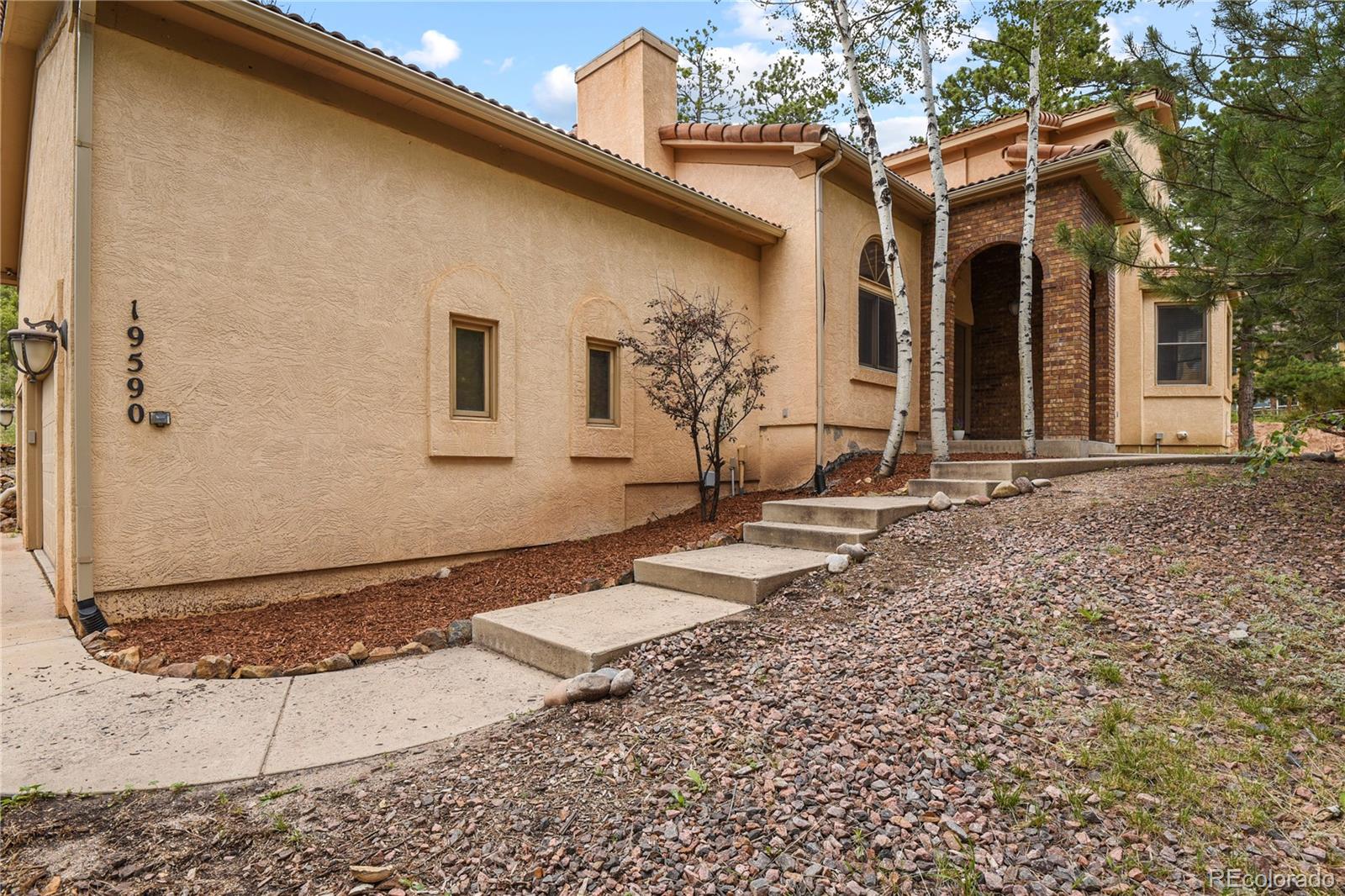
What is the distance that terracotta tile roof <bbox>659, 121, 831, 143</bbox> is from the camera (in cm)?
838

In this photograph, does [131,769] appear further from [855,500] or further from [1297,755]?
[855,500]

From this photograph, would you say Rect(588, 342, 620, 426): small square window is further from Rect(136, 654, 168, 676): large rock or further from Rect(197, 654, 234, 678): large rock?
Rect(136, 654, 168, 676): large rock

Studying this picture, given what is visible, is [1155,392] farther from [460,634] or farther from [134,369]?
[134,369]

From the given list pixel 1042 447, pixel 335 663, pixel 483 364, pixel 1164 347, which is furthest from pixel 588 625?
pixel 1164 347

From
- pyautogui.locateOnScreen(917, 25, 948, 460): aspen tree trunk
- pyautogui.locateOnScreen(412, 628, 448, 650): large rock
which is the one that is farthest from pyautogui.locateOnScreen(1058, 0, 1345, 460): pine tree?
pyautogui.locateOnScreen(412, 628, 448, 650): large rock

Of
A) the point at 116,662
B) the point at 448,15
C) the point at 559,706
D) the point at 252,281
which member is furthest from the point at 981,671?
the point at 448,15

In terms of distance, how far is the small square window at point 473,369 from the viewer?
6211mm

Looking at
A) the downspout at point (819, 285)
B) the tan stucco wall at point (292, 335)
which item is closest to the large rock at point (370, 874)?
the tan stucco wall at point (292, 335)

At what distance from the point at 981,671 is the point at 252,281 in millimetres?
5505

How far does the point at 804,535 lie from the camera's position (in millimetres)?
5449

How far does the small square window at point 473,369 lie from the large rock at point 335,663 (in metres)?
2.71

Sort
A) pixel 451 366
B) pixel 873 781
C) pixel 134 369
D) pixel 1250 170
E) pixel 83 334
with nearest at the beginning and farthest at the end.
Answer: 1. pixel 873 781
2. pixel 1250 170
3. pixel 83 334
4. pixel 134 369
5. pixel 451 366

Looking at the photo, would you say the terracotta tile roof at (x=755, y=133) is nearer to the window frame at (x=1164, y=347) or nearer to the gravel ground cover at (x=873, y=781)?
the window frame at (x=1164, y=347)

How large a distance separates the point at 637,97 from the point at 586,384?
5.14 metres
